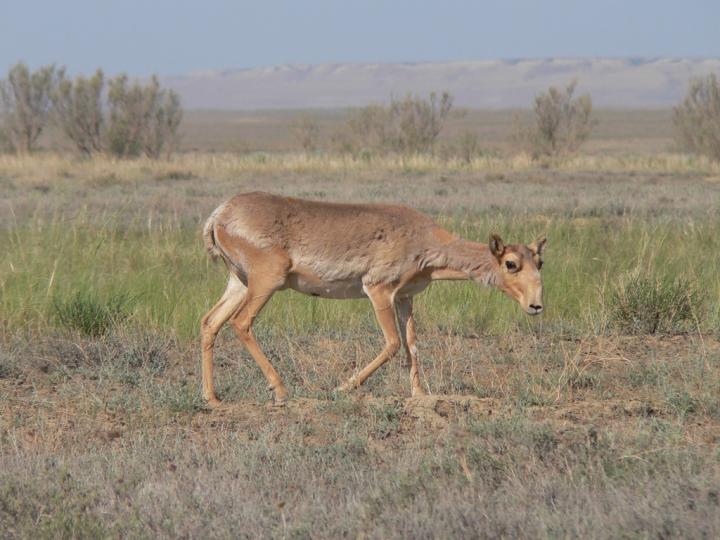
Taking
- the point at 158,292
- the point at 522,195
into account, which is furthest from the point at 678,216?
the point at 158,292

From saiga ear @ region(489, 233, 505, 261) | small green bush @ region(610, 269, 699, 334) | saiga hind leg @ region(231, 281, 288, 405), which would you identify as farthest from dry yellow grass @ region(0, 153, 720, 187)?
saiga ear @ region(489, 233, 505, 261)

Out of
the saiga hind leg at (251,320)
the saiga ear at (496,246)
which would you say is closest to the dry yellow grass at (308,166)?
the saiga hind leg at (251,320)

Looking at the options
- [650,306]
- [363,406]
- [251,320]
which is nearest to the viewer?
[363,406]

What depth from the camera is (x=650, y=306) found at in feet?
35.4

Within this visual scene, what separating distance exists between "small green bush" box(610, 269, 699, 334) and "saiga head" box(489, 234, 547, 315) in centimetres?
258

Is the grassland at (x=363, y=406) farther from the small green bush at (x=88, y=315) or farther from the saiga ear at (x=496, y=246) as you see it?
the saiga ear at (x=496, y=246)

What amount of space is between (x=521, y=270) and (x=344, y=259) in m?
1.31

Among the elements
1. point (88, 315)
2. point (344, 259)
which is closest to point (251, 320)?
point (344, 259)

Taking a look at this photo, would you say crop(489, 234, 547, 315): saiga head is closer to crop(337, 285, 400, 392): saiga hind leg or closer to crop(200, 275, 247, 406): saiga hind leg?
crop(337, 285, 400, 392): saiga hind leg

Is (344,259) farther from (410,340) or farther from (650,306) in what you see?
(650,306)

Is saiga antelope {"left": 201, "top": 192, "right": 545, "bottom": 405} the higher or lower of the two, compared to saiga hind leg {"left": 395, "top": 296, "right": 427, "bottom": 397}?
higher

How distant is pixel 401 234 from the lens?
8.66m

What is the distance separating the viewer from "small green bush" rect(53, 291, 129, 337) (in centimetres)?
1046

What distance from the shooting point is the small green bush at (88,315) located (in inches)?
412
